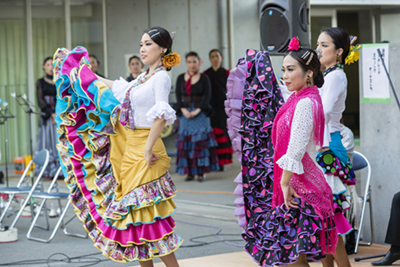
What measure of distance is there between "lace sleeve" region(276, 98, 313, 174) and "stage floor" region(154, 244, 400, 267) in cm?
174

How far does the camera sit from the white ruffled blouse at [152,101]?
389 cm

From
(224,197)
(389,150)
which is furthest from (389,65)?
(224,197)

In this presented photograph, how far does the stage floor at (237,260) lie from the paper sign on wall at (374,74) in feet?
4.27

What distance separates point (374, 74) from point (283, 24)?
93 cm

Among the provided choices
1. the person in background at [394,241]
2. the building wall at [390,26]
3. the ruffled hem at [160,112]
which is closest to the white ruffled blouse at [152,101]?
the ruffled hem at [160,112]

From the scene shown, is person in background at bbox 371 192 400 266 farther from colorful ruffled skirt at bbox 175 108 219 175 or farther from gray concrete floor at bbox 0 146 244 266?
colorful ruffled skirt at bbox 175 108 219 175

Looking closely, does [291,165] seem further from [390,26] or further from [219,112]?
[390,26]

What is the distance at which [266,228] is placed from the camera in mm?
3473

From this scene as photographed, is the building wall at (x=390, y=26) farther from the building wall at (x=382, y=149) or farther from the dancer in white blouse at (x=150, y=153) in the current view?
the dancer in white blouse at (x=150, y=153)

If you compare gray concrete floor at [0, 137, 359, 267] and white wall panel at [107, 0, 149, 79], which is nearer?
gray concrete floor at [0, 137, 359, 267]

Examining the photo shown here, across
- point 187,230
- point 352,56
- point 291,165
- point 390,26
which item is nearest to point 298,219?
point 291,165

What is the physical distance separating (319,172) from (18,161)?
803cm

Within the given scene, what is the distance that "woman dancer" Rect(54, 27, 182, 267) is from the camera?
397 cm

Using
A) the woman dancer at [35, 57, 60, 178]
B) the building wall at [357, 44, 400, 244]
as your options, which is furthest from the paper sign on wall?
the woman dancer at [35, 57, 60, 178]
